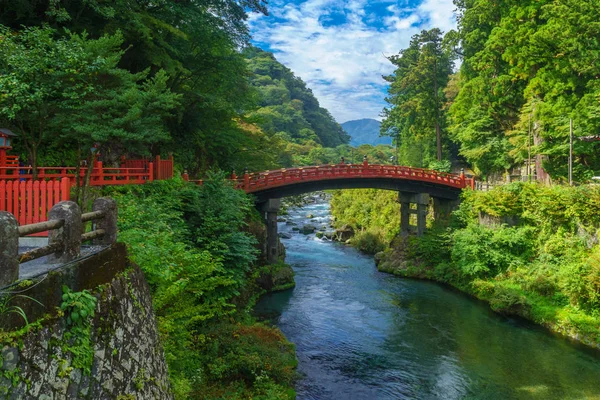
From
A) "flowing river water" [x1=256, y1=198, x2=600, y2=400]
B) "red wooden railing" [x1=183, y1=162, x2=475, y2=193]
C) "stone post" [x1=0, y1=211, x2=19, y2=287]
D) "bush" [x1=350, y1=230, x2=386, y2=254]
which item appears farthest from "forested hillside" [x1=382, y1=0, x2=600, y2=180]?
"stone post" [x1=0, y1=211, x2=19, y2=287]

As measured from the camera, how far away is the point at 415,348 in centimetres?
1712

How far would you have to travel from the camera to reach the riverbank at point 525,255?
1834 centimetres

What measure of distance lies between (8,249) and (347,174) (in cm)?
2714

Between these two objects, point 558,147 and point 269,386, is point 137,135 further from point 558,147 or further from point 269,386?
point 558,147

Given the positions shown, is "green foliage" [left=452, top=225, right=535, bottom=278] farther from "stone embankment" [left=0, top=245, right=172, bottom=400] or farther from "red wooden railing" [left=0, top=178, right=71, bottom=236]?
"red wooden railing" [left=0, top=178, right=71, bottom=236]

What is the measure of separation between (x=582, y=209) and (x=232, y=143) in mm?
20024

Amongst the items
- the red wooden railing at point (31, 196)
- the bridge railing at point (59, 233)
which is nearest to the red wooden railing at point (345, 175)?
the red wooden railing at point (31, 196)

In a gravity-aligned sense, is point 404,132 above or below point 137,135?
above

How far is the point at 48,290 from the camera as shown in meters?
5.03

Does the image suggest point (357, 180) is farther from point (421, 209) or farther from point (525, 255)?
point (525, 255)

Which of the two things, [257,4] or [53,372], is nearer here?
[53,372]

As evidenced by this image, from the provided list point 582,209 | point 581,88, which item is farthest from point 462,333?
point 581,88

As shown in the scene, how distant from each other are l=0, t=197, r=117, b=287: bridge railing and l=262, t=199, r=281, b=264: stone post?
20826 millimetres

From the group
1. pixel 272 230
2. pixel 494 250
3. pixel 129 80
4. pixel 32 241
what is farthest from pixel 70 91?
pixel 494 250
